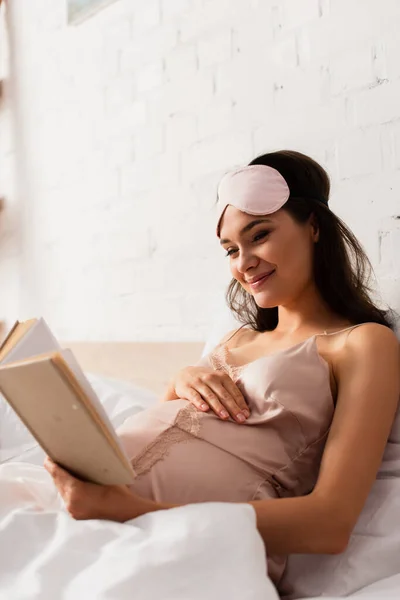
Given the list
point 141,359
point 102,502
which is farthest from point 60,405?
point 141,359

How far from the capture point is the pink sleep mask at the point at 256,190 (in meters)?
1.21

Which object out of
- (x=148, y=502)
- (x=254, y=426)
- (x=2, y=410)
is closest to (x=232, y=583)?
(x=148, y=502)

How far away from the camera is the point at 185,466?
1.00 m

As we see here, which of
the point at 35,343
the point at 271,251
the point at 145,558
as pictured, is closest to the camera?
the point at 145,558

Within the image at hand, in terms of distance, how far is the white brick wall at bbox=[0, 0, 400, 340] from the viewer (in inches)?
58.7

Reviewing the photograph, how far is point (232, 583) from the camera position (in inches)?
27.7

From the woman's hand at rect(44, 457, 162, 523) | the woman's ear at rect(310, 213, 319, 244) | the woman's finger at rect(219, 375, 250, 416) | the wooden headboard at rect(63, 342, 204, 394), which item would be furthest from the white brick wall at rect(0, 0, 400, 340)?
the woman's hand at rect(44, 457, 162, 523)

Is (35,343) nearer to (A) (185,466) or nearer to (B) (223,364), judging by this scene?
(A) (185,466)

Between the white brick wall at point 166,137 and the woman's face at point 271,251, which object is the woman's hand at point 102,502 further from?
the white brick wall at point 166,137

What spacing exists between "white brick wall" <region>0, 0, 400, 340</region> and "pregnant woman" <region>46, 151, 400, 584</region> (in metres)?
0.21

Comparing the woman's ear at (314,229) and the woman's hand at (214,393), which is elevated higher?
the woman's ear at (314,229)

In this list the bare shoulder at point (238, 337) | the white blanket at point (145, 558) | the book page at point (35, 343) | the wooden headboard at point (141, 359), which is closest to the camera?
the white blanket at point (145, 558)

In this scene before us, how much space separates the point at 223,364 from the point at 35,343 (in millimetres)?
458

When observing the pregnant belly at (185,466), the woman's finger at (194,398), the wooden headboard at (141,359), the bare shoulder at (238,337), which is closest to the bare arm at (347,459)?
the pregnant belly at (185,466)
